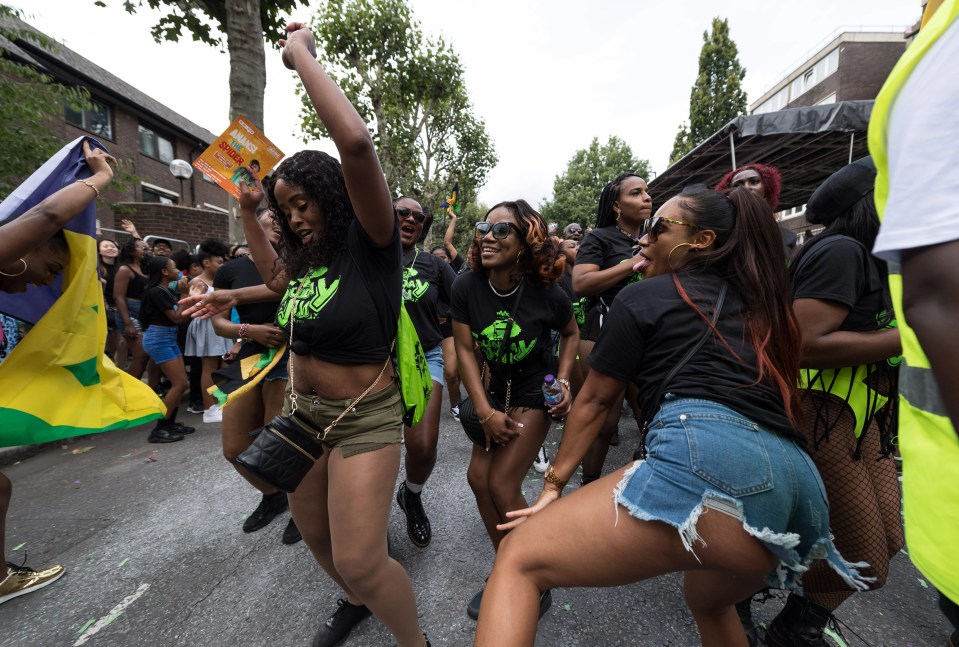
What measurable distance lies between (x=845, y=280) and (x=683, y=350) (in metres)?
0.93

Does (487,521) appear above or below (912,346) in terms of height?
below

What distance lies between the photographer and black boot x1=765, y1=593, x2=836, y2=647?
5.86 ft

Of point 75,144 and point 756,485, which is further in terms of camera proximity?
point 75,144

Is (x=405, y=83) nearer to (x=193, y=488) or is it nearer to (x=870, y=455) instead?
(x=193, y=488)

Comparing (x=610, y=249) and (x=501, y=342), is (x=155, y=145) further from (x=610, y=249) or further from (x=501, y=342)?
(x=501, y=342)

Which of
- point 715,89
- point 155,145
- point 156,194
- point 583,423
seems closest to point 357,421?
point 583,423

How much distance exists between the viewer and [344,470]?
1671mm

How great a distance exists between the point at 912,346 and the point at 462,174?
25057 mm

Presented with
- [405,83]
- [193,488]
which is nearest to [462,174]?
[405,83]

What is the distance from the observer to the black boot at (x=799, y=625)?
1787 mm

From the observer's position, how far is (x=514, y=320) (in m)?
2.37

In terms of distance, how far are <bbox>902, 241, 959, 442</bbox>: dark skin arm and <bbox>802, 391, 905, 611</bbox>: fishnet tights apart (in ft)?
4.76

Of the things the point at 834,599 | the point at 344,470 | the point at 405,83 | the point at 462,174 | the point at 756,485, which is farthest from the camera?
the point at 462,174

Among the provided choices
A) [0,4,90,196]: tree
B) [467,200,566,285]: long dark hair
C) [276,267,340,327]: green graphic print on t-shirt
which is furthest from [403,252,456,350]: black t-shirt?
[0,4,90,196]: tree
